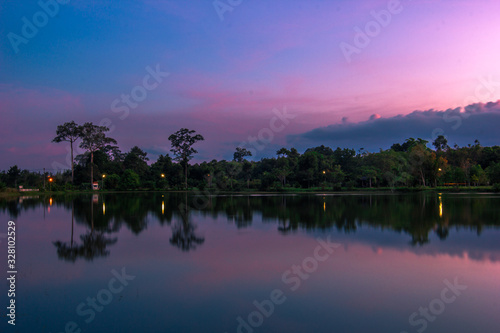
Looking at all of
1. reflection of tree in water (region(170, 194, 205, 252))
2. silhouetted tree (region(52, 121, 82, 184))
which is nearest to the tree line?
silhouetted tree (region(52, 121, 82, 184))

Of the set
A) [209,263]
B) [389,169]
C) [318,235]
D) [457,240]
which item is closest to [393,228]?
[457,240]

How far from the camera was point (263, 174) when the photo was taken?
56.5 m

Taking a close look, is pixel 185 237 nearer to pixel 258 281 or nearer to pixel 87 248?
pixel 87 248

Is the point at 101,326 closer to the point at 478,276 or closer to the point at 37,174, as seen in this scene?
the point at 478,276

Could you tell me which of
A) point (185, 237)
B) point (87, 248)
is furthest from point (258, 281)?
point (87, 248)

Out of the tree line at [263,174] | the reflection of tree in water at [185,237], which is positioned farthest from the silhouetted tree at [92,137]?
the reflection of tree in water at [185,237]

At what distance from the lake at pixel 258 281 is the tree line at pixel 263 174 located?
130ft

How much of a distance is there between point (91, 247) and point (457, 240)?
34.5ft

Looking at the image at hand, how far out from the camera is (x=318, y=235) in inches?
411

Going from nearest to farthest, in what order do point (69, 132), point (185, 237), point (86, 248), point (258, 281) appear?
point (258, 281)
point (86, 248)
point (185, 237)
point (69, 132)

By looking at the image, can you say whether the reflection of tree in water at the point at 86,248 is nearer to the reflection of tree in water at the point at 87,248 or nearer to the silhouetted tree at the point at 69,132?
the reflection of tree in water at the point at 87,248

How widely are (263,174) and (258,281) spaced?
1989 inches

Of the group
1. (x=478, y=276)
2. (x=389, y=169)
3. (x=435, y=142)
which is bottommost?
(x=478, y=276)

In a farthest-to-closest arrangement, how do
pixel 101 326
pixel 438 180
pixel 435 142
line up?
pixel 435 142 → pixel 438 180 → pixel 101 326
